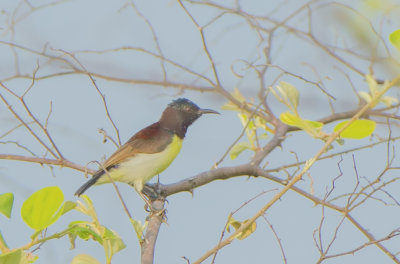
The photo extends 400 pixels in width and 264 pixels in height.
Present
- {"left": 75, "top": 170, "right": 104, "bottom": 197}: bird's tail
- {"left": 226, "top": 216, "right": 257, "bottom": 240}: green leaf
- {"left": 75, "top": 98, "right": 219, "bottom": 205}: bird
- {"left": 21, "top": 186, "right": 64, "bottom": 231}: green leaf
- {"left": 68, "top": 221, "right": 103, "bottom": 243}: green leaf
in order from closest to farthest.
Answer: {"left": 21, "top": 186, "right": 64, "bottom": 231}: green leaf, {"left": 68, "top": 221, "right": 103, "bottom": 243}: green leaf, {"left": 226, "top": 216, "right": 257, "bottom": 240}: green leaf, {"left": 75, "top": 170, "right": 104, "bottom": 197}: bird's tail, {"left": 75, "top": 98, "right": 219, "bottom": 205}: bird

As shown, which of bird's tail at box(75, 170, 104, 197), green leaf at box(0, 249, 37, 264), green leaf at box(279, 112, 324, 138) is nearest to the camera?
green leaf at box(0, 249, 37, 264)

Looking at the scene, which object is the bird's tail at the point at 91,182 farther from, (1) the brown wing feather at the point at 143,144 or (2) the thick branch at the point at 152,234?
(2) the thick branch at the point at 152,234

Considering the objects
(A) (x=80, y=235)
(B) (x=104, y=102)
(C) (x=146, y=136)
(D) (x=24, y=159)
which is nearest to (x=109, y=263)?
(A) (x=80, y=235)

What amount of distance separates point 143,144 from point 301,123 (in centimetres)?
330

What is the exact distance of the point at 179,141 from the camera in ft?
18.7

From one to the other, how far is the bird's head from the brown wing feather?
0.23 metres

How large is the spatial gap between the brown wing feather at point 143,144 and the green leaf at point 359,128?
3117 millimetres

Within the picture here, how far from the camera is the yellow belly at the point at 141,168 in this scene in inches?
209

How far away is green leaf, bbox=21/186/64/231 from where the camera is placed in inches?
79.8

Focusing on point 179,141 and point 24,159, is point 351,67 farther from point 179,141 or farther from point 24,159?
point 24,159

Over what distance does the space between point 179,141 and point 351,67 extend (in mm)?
1611

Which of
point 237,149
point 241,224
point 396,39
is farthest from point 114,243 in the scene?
point 237,149

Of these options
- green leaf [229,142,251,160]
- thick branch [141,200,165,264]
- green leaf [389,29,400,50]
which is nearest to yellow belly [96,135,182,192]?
thick branch [141,200,165,264]

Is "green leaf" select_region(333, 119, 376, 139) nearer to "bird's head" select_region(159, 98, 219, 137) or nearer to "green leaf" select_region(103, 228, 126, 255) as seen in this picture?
"green leaf" select_region(103, 228, 126, 255)
